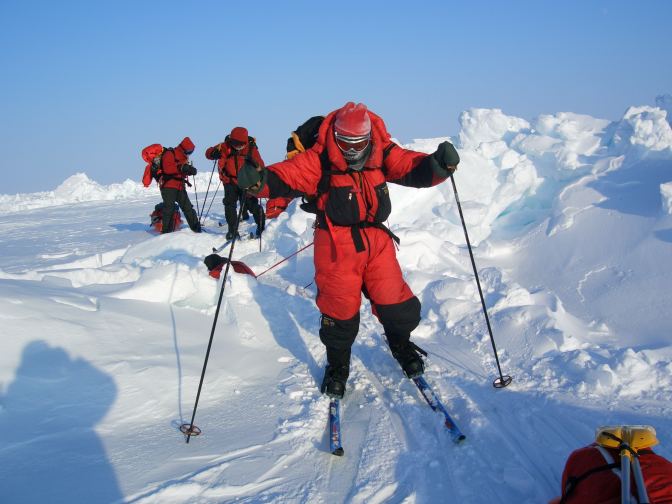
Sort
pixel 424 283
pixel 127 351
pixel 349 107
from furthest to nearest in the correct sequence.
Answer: pixel 424 283, pixel 127 351, pixel 349 107

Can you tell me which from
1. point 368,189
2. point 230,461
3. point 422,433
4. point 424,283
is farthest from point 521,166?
point 230,461

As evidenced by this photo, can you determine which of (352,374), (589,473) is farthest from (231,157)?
(589,473)

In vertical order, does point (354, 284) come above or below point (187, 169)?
below

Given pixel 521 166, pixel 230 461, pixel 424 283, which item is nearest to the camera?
pixel 230 461

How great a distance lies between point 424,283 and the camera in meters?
5.12

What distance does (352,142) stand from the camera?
2.97 metres

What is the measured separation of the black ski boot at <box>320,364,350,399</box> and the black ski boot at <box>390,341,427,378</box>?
40 centimetres

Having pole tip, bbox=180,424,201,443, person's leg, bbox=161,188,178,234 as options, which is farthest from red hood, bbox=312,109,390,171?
person's leg, bbox=161,188,178,234

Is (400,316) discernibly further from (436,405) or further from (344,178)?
(344,178)

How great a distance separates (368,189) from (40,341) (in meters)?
2.36

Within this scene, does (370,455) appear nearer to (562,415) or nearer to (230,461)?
(230,461)

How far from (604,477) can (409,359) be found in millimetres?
1739

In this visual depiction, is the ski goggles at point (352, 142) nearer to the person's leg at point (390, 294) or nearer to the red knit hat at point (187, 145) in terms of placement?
the person's leg at point (390, 294)

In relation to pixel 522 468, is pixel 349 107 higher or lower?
higher
